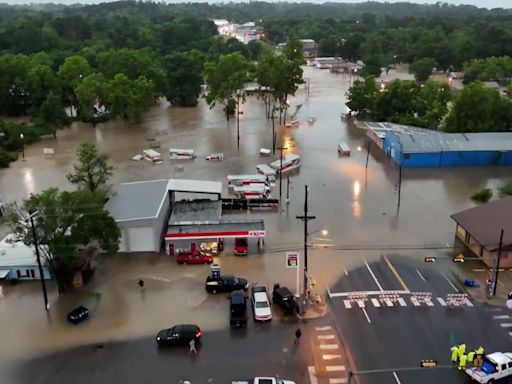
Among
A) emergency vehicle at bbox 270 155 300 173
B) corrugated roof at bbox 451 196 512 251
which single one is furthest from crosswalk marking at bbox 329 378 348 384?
emergency vehicle at bbox 270 155 300 173

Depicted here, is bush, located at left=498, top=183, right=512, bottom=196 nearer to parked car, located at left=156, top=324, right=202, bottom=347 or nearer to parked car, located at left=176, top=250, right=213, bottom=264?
parked car, located at left=176, top=250, right=213, bottom=264

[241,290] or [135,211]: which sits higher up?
[135,211]

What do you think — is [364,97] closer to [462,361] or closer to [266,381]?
[462,361]

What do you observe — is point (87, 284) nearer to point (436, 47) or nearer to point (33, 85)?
point (33, 85)

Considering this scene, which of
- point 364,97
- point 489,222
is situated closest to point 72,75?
point 364,97

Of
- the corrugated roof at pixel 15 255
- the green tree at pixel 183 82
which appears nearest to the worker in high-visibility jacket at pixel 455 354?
the corrugated roof at pixel 15 255

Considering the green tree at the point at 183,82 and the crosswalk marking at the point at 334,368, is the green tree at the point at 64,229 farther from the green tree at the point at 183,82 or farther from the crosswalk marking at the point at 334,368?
the green tree at the point at 183,82

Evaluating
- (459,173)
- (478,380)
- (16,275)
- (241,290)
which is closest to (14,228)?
(16,275)
